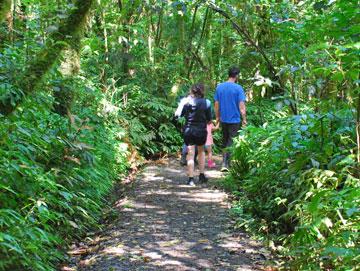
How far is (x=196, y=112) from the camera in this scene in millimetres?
9375

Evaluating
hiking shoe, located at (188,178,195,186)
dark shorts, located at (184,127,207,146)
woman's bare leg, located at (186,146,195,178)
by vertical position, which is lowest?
hiking shoe, located at (188,178,195,186)

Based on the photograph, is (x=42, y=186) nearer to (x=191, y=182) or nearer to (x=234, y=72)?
(x=191, y=182)

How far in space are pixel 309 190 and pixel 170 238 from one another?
6.27 ft

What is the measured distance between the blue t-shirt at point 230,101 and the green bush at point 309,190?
1962 millimetres

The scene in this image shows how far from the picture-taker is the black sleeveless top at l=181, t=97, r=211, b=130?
9.38 meters

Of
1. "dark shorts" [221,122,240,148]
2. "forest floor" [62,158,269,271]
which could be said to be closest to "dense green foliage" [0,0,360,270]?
"forest floor" [62,158,269,271]

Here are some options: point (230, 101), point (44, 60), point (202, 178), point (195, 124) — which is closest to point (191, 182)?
point (202, 178)

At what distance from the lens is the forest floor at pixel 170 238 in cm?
530

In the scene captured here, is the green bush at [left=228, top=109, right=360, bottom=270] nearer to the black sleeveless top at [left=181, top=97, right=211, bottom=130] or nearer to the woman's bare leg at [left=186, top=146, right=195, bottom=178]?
the woman's bare leg at [left=186, top=146, right=195, bottom=178]

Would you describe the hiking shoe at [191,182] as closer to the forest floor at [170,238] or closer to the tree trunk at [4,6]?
the forest floor at [170,238]

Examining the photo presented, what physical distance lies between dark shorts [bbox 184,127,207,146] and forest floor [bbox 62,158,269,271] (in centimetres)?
92

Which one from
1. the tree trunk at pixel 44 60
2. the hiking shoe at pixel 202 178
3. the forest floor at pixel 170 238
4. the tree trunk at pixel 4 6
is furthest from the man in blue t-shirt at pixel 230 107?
the tree trunk at pixel 4 6

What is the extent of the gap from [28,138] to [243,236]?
307 centimetres

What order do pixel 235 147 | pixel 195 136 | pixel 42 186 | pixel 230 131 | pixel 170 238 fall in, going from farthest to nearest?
1. pixel 230 131
2. pixel 195 136
3. pixel 235 147
4. pixel 170 238
5. pixel 42 186
